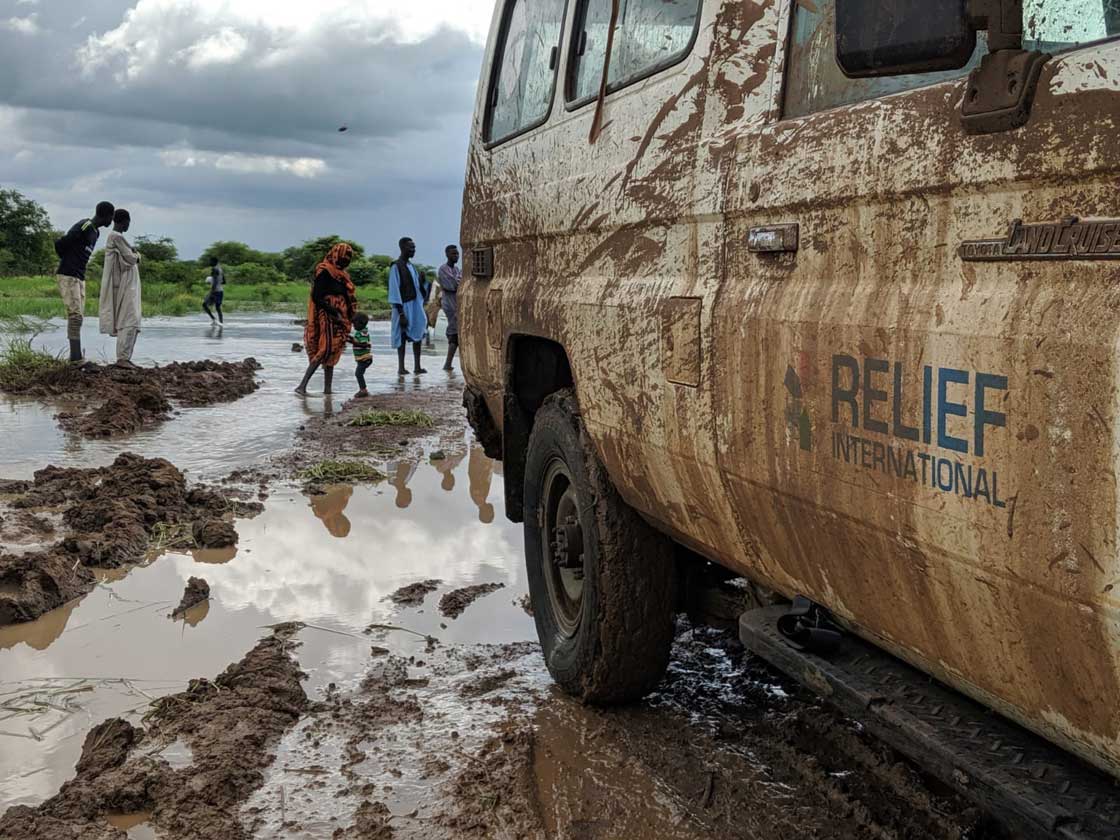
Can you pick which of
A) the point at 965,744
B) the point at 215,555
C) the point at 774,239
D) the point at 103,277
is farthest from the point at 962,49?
the point at 103,277

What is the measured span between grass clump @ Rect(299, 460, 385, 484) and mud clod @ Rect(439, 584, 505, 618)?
265cm

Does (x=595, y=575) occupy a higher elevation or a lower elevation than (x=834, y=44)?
lower

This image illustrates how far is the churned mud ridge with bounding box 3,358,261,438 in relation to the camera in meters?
9.59

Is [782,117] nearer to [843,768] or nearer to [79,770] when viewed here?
[843,768]

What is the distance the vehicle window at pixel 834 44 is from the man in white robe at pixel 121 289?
38.1ft

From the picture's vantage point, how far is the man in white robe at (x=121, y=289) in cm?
1277

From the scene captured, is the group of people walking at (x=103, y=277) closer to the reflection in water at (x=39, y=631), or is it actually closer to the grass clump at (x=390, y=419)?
the grass clump at (x=390, y=419)

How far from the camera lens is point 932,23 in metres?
1.58

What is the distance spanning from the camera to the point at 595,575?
11.0 ft

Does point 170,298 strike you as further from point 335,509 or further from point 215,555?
point 215,555

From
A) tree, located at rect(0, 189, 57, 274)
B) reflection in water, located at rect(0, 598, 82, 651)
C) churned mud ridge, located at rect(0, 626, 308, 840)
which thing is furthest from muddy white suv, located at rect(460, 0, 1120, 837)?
tree, located at rect(0, 189, 57, 274)

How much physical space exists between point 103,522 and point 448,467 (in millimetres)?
2898

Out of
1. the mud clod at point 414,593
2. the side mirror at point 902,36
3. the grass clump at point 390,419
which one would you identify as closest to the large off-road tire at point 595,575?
the mud clod at point 414,593

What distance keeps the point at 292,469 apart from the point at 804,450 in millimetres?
6237
